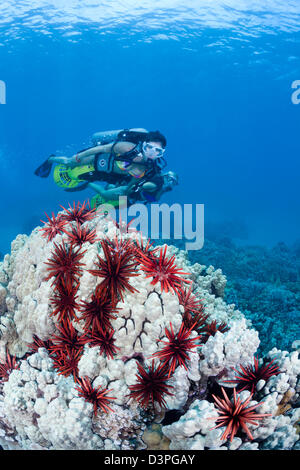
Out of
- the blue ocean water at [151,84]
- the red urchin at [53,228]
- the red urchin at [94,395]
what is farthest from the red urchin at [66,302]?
the blue ocean water at [151,84]

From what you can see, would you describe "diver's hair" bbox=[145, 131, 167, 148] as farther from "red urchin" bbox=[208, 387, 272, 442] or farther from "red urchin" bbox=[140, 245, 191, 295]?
"red urchin" bbox=[208, 387, 272, 442]

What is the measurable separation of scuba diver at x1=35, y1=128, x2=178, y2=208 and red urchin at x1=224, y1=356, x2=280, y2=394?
190 inches

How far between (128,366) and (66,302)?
1027 millimetres

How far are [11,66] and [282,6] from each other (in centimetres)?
4183

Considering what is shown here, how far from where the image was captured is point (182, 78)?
56.2m

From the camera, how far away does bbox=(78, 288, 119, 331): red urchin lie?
280 cm

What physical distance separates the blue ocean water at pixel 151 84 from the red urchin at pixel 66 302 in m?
Answer: 5.83

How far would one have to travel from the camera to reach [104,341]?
2875 mm

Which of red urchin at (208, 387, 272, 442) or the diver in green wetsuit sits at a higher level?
the diver in green wetsuit

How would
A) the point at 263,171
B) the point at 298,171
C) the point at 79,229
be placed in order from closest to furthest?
the point at 79,229
the point at 298,171
the point at 263,171

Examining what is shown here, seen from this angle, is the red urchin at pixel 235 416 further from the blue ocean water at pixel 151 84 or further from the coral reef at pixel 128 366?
the blue ocean water at pixel 151 84

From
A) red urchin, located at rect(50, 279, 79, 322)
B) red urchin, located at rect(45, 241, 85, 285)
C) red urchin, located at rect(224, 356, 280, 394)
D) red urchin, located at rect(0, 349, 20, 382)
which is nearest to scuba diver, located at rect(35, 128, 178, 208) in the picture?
red urchin, located at rect(45, 241, 85, 285)

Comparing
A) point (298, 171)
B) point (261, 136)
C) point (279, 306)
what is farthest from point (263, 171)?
point (279, 306)

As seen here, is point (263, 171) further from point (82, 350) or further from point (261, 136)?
point (82, 350)
